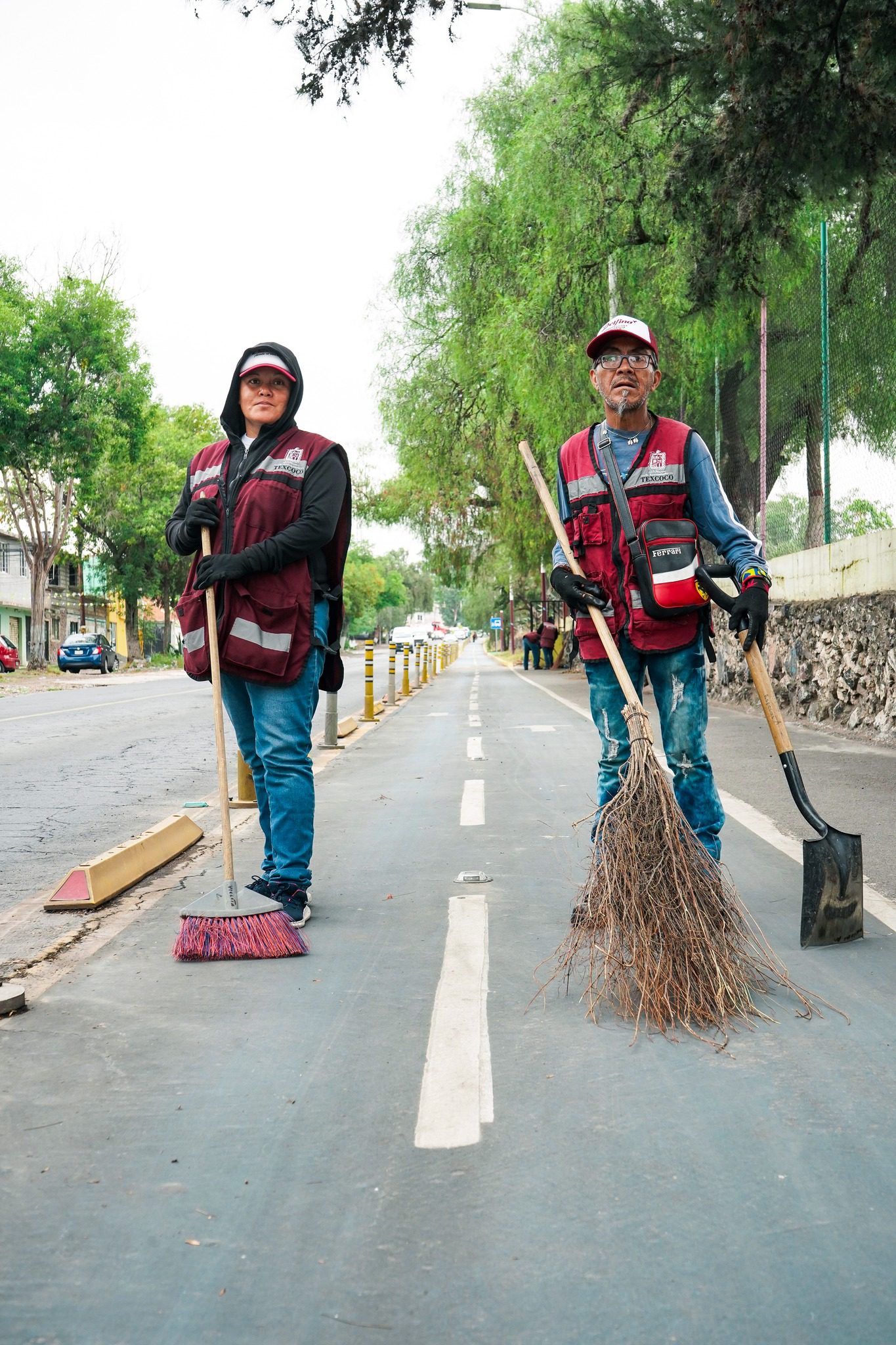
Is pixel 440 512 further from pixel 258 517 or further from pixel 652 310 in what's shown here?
pixel 258 517

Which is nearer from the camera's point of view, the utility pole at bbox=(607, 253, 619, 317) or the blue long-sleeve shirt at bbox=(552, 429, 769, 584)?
the blue long-sleeve shirt at bbox=(552, 429, 769, 584)

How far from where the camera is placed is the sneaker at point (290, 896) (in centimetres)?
456

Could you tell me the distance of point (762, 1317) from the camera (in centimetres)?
196

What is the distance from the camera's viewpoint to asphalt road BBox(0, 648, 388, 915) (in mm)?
6688

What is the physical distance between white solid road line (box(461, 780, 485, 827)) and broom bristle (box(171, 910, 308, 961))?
2.86 meters

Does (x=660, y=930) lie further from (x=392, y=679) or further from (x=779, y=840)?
(x=392, y=679)

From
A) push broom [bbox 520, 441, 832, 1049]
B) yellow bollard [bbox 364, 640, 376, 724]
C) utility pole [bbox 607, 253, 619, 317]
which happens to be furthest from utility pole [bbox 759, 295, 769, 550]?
push broom [bbox 520, 441, 832, 1049]

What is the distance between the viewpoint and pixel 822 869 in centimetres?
403

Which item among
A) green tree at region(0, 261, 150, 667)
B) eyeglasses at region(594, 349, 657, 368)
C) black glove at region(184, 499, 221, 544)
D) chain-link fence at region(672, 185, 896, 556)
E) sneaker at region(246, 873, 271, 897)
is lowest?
sneaker at region(246, 873, 271, 897)

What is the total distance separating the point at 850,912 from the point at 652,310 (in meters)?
15.3

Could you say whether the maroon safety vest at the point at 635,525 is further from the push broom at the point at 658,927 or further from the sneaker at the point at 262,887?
the sneaker at the point at 262,887

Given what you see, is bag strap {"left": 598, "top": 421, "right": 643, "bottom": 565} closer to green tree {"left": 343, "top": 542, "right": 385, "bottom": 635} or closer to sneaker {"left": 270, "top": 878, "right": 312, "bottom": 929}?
sneaker {"left": 270, "top": 878, "right": 312, "bottom": 929}

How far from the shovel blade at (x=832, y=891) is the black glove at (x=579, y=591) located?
3.48 ft

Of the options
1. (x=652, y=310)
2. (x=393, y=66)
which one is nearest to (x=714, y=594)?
(x=393, y=66)
